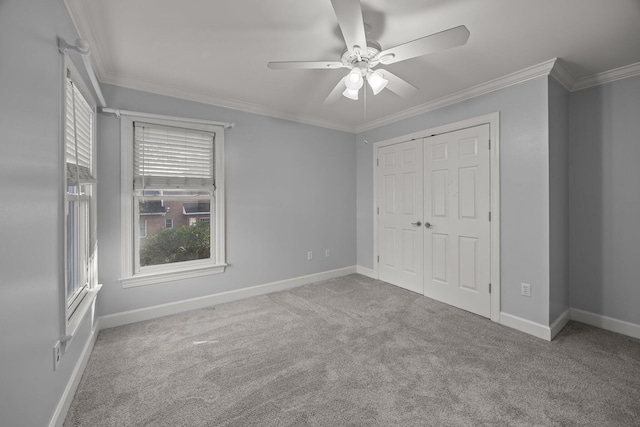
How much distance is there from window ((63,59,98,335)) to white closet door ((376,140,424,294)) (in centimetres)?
335

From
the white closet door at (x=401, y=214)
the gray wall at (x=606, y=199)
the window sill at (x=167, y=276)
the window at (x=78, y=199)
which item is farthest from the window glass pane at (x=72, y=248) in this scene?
the gray wall at (x=606, y=199)

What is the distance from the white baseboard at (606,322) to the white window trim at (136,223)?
3828mm

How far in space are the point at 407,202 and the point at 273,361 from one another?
257cm

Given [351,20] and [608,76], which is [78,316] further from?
[608,76]

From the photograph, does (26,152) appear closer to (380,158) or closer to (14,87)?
(14,87)

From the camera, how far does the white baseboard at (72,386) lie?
4.87 feet

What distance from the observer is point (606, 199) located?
2.65 metres

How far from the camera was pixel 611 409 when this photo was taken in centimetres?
165

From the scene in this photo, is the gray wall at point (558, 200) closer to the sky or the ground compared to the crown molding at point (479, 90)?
closer to the ground

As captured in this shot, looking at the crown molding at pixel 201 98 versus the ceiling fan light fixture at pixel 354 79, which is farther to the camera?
the crown molding at pixel 201 98

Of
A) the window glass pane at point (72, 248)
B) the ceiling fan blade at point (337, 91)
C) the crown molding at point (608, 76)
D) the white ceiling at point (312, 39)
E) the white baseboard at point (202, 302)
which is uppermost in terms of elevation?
the white ceiling at point (312, 39)

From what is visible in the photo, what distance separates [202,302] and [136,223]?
1119 mm

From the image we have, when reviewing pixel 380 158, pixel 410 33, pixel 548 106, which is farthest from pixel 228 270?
pixel 548 106

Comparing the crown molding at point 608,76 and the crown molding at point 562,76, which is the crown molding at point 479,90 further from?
the crown molding at point 608,76
